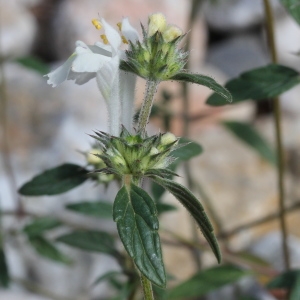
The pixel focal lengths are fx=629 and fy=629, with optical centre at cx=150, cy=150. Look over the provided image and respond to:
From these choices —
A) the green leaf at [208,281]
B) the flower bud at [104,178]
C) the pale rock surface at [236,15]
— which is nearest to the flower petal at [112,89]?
the flower bud at [104,178]

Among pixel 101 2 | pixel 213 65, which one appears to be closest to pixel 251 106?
pixel 213 65

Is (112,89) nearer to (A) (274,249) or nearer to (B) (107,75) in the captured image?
(B) (107,75)

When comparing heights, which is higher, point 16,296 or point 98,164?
point 98,164

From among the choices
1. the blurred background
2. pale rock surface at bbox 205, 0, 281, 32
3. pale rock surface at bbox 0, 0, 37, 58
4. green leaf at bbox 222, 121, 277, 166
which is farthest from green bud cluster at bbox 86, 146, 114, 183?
pale rock surface at bbox 205, 0, 281, 32

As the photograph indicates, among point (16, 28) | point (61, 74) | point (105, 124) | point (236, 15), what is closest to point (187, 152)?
point (61, 74)

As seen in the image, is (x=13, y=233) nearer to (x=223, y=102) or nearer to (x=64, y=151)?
(x=223, y=102)

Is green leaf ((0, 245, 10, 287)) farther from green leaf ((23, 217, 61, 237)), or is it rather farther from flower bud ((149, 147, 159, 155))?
flower bud ((149, 147, 159, 155))
